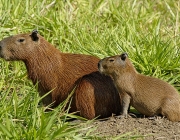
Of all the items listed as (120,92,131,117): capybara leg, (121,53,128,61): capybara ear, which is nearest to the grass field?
(120,92,131,117): capybara leg

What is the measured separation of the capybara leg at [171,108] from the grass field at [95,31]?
1.14m

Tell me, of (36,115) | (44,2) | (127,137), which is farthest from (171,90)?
(44,2)

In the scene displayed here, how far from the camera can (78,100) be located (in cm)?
719

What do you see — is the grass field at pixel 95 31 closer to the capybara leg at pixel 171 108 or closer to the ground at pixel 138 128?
the ground at pixel 138 128

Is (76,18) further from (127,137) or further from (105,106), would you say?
(127,137)

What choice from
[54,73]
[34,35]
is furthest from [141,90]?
[34,35]

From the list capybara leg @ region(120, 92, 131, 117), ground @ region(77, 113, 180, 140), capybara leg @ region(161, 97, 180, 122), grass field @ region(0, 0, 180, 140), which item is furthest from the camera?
grass field @ region(0, 0, 180, 140)

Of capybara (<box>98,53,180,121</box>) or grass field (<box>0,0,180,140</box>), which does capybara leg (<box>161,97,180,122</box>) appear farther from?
grass field (<box>0,0,180,140</box>)

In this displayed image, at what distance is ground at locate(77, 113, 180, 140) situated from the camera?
21.2ft

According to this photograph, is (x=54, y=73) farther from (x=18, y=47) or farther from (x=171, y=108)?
(x=171, y=108)

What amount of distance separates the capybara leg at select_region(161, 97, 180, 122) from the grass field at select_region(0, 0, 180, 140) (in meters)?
1.14

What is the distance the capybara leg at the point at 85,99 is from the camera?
7.18m

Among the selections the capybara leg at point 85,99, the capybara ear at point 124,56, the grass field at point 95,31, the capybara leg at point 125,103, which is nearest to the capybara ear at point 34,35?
the grass field at point 95,31

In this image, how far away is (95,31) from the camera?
9750 millimetres
